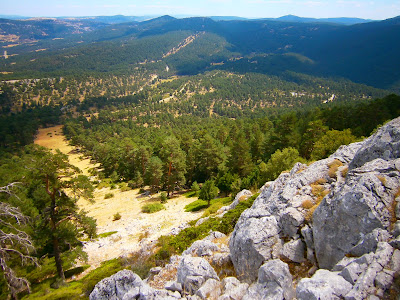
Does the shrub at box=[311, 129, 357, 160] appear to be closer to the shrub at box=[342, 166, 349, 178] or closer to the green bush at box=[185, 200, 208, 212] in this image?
the shrub at box=[342, 166, 349, 178]

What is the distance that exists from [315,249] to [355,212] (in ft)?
8.64

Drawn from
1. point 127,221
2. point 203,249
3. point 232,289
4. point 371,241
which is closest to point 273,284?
point 232,289

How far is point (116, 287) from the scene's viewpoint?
34.7 feet

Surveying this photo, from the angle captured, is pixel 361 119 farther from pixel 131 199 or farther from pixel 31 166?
pixel 31 166

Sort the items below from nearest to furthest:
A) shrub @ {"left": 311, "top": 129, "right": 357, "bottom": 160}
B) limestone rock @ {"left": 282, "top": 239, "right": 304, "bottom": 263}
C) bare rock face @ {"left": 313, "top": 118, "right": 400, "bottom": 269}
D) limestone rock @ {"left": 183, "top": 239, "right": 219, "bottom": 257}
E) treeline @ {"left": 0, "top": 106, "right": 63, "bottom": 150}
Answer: bare rock face @ {"left": 313, "top": 118, "right": 400, "bottom": 269}
limestone rock @ {"left": 282, "top": 239, "right": 304, "bottom": 263}
limestone rock @ {"left": 183, "top": 239, "right": 219, "bottom": 257}
shrub @ {"left": 311, "top": 129, "right": 357, "bottom": 160}
treeline @ {"left": 0, "top": 106, "right": 63, "bottom": 150}

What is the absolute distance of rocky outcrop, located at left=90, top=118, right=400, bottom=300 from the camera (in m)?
7.69

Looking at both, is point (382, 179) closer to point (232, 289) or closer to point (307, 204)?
point (307, 204)

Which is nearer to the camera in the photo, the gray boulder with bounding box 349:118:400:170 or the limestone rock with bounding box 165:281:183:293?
the limestone rock with bounding box 165:281:183:293

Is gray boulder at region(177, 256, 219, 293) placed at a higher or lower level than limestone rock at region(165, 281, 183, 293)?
higher

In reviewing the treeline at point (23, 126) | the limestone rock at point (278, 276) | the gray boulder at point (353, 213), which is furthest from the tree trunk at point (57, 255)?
the treeline at point (23, 126)

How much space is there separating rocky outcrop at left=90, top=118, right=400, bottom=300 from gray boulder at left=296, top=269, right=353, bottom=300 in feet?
0.10

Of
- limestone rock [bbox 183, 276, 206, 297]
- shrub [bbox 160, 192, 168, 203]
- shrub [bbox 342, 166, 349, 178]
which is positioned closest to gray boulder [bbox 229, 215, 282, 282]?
limestone rock [bbox 183, 276, 206, 297]

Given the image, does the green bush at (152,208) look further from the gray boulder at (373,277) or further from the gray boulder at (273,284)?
the gray boulder at (373,277)

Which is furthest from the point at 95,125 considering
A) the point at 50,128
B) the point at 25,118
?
the point at 25,118
